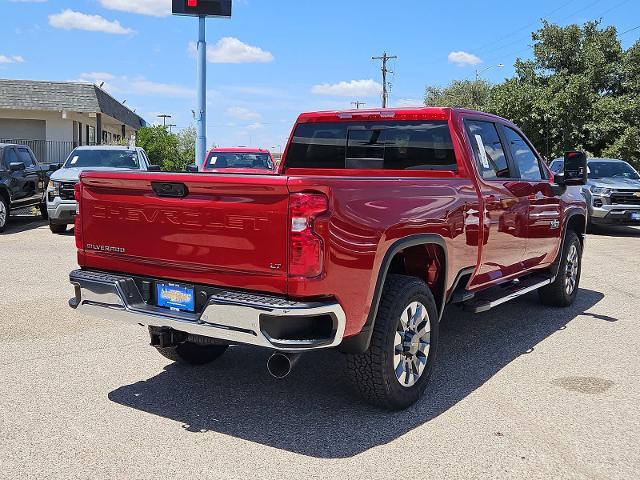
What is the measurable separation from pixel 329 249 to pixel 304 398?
4.79ft

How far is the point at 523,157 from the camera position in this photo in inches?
262

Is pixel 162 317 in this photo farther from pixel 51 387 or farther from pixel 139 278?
pixel 51 387

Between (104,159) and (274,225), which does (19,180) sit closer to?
(104,159)

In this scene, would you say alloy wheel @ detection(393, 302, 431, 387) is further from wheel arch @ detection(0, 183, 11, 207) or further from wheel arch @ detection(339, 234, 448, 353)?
wheel arch @ detection(0, 183, 11, 207)

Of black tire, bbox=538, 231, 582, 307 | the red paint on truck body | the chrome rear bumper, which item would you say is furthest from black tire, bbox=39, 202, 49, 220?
the chrome rear bumper

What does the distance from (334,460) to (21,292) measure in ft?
18.7

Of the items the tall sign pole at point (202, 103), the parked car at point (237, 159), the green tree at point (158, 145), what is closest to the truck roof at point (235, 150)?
the parked car at point (237, 159)

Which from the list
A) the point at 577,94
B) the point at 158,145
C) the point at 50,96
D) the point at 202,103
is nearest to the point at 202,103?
the point at 202,103

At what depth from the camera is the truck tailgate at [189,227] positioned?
3779mm

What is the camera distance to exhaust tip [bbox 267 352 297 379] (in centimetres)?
393

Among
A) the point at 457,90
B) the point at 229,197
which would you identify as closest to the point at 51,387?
the point at 229,197

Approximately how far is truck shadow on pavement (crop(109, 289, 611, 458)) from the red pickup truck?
0.20 metres

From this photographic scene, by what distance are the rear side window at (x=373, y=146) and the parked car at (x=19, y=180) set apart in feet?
33.6

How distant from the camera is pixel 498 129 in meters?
6.20
